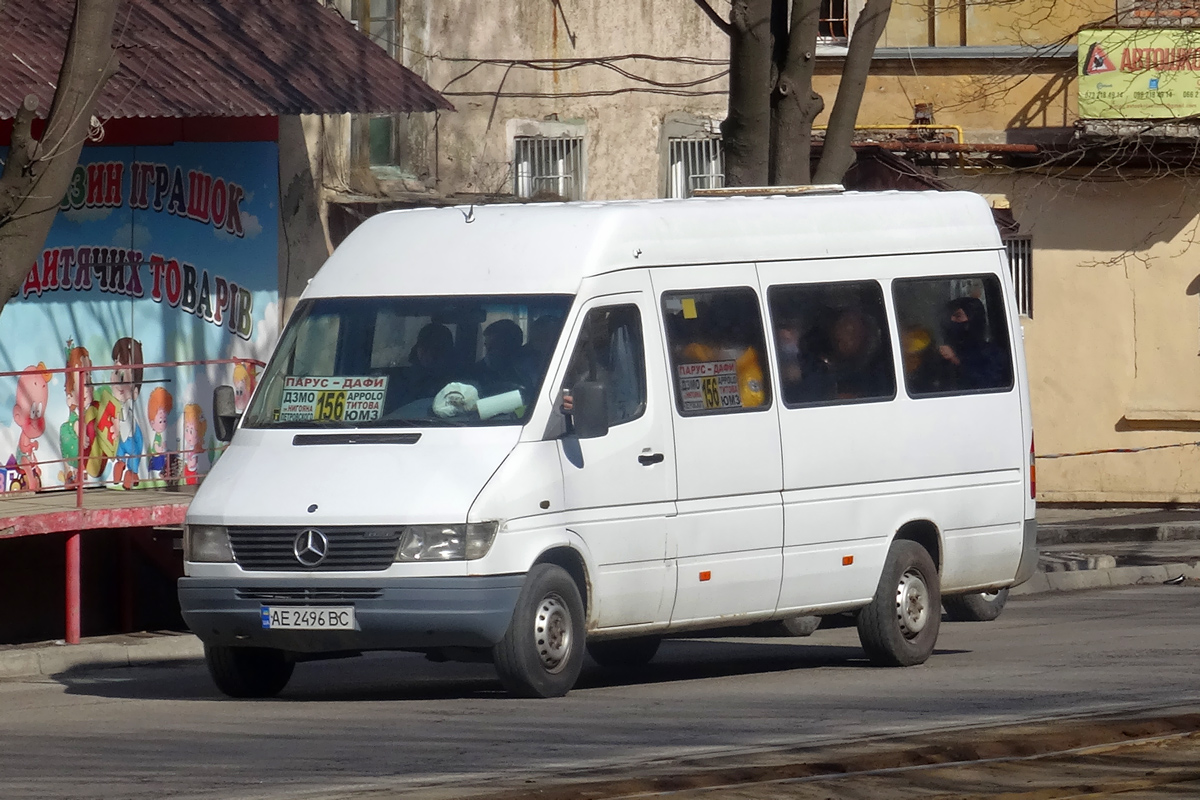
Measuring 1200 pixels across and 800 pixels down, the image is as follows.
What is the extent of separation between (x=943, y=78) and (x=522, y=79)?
21.9 feet

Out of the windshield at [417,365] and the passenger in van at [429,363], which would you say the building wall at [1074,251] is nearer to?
the windshield at [417,365]

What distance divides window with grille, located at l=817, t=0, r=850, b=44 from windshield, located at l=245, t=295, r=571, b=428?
1673cm

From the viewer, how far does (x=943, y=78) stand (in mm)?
26656

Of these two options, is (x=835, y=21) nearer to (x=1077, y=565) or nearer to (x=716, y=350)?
(x=1077, y=565)

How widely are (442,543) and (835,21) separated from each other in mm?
18069

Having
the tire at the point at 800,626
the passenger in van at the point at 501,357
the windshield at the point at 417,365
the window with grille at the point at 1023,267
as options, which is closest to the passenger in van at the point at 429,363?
the windshield at the point at 417,365

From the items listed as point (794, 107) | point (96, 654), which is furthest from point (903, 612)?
point (794, 107)

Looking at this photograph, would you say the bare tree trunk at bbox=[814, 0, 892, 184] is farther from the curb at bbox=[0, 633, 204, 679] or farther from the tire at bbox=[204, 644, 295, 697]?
the tire at bbox=[204, 644, 295, 697]

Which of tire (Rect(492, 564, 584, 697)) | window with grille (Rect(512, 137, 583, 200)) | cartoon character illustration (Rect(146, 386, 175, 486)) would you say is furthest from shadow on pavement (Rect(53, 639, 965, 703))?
window with grille (Rect(512, 137, 583, 200))

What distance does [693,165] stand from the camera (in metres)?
23.7

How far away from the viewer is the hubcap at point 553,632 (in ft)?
33.3

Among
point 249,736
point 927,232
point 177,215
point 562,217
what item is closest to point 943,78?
point 177,215

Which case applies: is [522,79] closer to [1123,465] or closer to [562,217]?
[1123,465]

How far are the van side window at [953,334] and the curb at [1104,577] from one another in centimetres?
520
